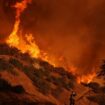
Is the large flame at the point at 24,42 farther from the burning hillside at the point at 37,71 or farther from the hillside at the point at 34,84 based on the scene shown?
the hillside at the point at 34,84

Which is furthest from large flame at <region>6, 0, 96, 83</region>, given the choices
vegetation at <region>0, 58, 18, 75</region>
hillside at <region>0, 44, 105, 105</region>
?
vegetation at <region>0, 58, 18, 75</region>

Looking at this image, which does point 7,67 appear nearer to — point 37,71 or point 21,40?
point 37,71

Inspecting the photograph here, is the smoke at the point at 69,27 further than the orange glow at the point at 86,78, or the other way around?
the smoke at the point at 69,27

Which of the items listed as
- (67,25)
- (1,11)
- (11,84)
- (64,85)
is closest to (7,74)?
(11,84)

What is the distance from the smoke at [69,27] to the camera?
30.4 metres

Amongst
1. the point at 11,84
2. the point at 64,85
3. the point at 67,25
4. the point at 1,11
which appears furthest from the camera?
the point at 67,25

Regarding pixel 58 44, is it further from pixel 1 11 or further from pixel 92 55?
pixel 1 11

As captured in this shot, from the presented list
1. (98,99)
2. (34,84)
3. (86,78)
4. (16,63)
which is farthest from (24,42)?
(98,99)

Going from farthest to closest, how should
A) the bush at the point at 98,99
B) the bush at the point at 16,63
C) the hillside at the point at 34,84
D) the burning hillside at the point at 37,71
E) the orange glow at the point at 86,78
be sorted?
the orange glow at the point at 86,78 < the bush at the point at 98,99 < the bush at the point at 16,63 < the burning hillside at the point at 37,71 < the hillside at the point at 34,84

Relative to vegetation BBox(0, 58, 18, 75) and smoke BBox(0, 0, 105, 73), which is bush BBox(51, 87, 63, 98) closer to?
vegetation BBox(0, 58, 18, 75)

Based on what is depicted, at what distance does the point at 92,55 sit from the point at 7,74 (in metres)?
13.3

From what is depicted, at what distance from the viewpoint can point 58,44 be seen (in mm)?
31797

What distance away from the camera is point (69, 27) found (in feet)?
104

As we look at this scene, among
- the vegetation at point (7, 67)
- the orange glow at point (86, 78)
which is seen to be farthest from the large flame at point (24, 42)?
the vegetation at point (7, 67)
